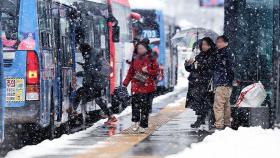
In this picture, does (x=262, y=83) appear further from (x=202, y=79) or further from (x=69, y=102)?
(x=69, y=102)

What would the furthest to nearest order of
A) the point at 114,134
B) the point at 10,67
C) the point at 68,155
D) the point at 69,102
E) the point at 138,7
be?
the point at 138,7 → the point at 69,102 → the point at 114,134 → the point at 10,67 → the point at 68,155

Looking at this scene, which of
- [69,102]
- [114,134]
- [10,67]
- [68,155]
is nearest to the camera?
[68,155]

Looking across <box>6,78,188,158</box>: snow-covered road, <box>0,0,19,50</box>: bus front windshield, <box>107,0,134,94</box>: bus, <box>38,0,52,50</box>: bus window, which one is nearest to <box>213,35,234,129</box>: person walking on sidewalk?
<box>6,78,188,158</box>: snow-covered road

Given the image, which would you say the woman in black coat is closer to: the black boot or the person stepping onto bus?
the black boot

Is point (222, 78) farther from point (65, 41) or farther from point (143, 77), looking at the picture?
point (65, 41)

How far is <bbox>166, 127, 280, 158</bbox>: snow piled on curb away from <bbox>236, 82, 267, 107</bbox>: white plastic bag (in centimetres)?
102

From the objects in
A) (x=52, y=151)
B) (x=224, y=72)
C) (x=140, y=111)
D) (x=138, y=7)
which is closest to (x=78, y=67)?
(x=140, y=111)

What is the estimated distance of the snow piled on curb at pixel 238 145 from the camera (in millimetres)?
12367

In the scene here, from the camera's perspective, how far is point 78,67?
18406 millimetres

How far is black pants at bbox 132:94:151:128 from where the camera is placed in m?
16.4

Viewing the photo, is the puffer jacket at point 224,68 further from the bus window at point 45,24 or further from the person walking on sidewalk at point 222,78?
the bus window at point 45,24

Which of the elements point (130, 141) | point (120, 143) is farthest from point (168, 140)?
point (120, 143)

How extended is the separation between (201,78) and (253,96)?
97 cm

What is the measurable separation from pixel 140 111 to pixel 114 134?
866mm
